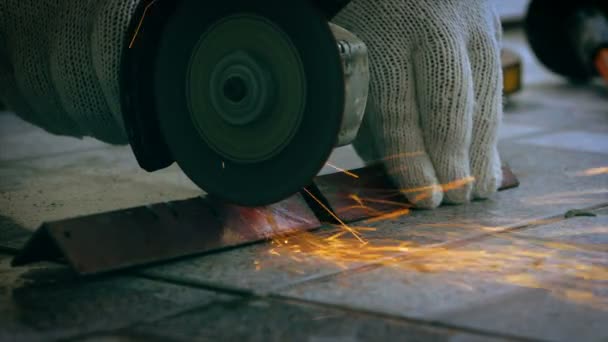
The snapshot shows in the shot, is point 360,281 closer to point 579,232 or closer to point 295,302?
point 295,302

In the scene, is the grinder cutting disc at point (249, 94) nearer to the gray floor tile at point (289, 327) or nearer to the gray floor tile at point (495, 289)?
the gray floor tile at point (495, 289)

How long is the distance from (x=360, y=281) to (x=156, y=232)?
512 mm

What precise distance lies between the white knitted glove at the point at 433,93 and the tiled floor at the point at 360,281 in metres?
0.11

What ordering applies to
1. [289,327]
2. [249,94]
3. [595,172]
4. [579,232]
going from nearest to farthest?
[289,327] → [249,94] → [579,232] → [595,172]

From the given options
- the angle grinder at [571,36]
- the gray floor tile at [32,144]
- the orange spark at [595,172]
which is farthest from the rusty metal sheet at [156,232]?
A: the angle grinder at [571,36]

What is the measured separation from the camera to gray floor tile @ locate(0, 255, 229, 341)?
189cm

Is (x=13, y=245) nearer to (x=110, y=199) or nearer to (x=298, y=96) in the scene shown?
(x=110, y=199)

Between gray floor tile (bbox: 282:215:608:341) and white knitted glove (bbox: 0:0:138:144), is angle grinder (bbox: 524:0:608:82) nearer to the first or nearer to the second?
gray floor tile (bbox: 282:215:608:341)

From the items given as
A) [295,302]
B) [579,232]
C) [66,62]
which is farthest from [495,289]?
[66,62]

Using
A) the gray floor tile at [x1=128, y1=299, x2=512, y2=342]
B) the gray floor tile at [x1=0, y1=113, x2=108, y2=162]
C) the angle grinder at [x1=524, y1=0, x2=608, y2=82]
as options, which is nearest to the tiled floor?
the gray floor tile at [x1=128, y1=299, x2=512, y2=342]

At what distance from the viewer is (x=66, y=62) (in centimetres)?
277

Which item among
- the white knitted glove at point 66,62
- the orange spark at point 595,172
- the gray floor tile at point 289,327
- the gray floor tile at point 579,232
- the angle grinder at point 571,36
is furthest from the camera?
the angle grinder at point 571,36

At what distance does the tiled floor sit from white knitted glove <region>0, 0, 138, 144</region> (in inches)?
10.5

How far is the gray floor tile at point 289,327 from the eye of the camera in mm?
1797
